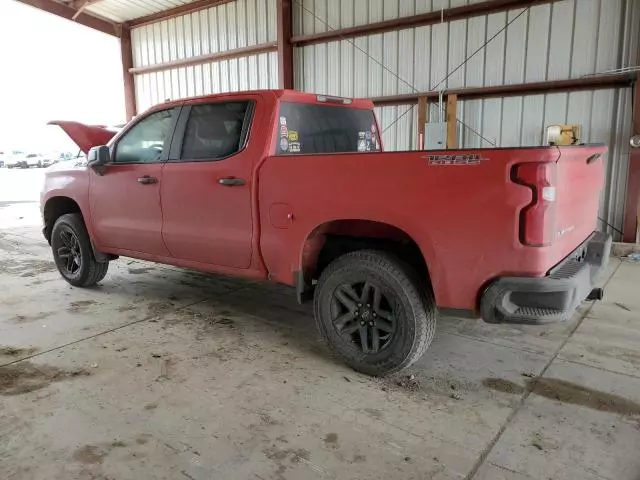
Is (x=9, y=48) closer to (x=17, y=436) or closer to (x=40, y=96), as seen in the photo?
(x=40, y=96)

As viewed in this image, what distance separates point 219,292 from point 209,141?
1.83m

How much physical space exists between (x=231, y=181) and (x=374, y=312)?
1382 millimetres

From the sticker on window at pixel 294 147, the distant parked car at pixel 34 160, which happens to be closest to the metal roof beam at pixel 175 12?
the sticker on window at pixel 294 147

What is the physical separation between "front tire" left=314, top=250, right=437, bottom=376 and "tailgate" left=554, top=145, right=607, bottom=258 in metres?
0.84

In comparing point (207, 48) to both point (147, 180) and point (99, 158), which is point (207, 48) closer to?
point (99, 158)

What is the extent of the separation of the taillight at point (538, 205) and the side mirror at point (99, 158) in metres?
3.52

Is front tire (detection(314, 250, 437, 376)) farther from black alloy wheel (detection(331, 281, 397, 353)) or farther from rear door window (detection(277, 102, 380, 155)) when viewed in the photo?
rear door window (detection(277, 102, 380, 155))

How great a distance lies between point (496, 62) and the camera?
26.8ft

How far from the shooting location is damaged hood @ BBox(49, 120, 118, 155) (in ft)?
18.0

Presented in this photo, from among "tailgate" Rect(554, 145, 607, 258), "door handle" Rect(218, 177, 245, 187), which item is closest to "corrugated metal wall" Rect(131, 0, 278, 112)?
"door handle" Rect(218, 177, 245, 187)

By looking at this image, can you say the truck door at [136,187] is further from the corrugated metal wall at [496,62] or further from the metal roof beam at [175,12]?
the metal roof beam at [175,12]

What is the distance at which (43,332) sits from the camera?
13.0 ft

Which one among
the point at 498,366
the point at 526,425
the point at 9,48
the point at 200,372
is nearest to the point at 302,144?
the point at 200,372

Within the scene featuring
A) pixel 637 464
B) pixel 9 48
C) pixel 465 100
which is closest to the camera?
pixel 637 464
